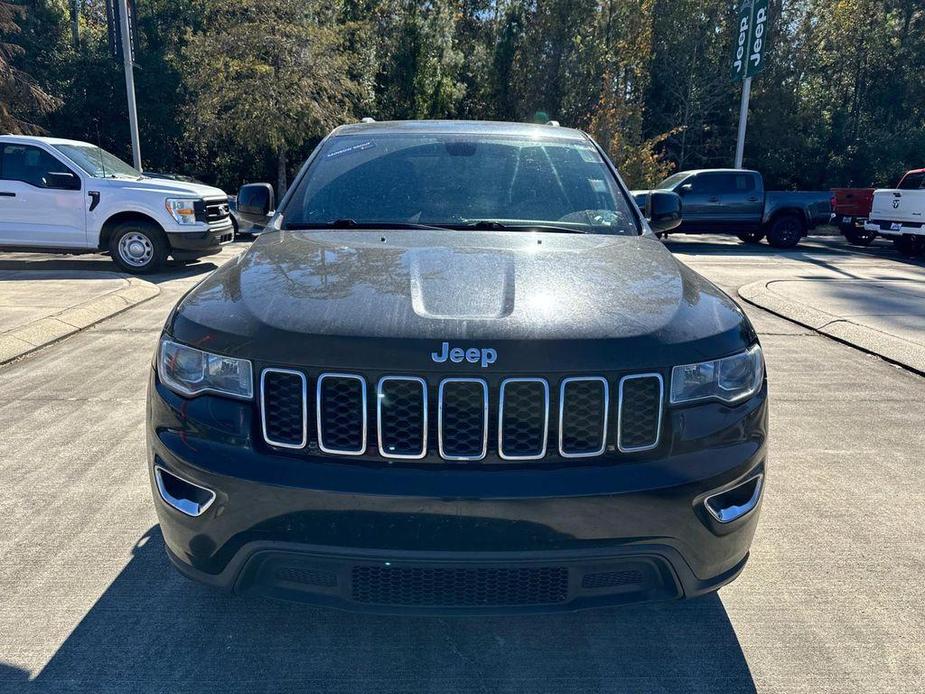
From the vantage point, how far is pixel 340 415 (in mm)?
2088

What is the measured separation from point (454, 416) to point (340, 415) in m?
0.33

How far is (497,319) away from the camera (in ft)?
7.00

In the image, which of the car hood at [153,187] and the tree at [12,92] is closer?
the car hood at [153,187]

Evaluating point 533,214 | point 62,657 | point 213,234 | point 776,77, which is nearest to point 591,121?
point 776,77

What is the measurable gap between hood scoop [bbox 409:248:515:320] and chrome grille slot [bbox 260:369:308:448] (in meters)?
0.41

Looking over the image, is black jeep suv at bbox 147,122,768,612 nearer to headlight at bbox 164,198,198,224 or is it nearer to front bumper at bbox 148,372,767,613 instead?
front bumper at bbox 148,372,767,613

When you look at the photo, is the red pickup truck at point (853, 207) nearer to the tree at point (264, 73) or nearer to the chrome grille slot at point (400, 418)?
the tree at point (264, 73)

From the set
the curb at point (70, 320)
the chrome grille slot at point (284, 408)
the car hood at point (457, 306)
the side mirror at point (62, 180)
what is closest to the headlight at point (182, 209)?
the side mirror at point (62, 180)

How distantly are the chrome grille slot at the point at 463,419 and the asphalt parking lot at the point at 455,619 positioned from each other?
29.8 inches

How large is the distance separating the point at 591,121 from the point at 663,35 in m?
5.99

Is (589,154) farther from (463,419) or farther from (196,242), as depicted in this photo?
(196,242)

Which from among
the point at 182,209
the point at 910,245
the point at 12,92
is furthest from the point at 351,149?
the point at 12,92

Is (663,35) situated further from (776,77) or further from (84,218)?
(84,218)

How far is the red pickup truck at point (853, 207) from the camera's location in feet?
57.7
